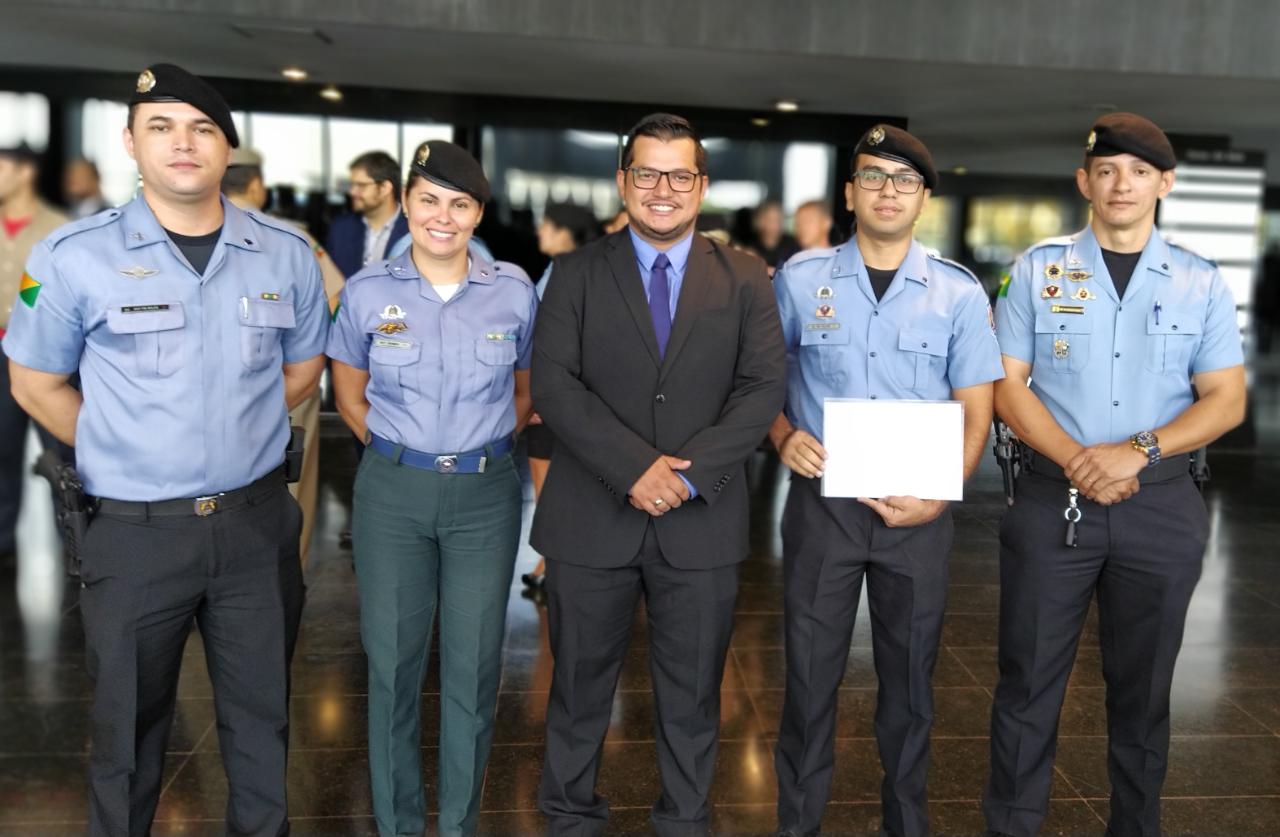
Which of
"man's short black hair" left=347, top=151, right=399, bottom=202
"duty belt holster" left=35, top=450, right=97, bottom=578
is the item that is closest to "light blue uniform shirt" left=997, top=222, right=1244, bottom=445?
"duty belt holster" left=35, top=450, right=97, bottom=578

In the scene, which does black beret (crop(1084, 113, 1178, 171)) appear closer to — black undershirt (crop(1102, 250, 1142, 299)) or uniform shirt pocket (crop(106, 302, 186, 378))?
black undershirt (crop(1102, 250, 1142, 299))

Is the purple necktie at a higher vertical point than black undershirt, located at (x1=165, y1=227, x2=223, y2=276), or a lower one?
lower

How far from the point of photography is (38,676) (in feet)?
11.7

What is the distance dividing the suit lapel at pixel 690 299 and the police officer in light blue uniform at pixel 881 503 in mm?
278

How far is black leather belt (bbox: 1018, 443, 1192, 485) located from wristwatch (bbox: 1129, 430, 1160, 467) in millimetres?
32

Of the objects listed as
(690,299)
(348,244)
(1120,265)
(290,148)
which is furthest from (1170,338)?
(290,148)

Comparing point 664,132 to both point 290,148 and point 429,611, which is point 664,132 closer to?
point 429,611

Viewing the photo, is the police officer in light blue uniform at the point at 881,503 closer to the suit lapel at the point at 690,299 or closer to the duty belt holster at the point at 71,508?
the suit lapel at the point at 690,299

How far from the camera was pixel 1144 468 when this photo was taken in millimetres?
2484

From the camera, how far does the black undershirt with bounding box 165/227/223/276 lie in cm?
226

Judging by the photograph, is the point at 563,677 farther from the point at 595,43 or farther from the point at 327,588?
the point at 595,43

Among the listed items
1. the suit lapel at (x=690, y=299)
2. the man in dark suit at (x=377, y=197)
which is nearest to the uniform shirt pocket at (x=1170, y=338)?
the suit lapel at (x=690, y=299)

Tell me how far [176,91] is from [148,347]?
52 centimetres

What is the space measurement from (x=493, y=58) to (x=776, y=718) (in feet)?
14.1
